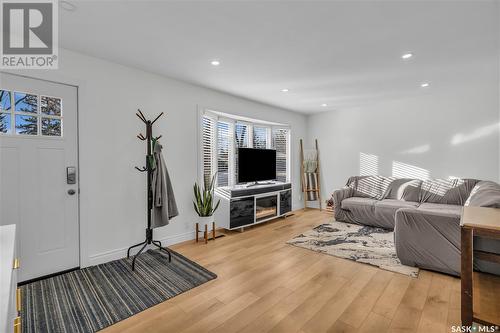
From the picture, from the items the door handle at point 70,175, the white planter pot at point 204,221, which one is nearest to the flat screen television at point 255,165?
the white planter pot at point 204,221

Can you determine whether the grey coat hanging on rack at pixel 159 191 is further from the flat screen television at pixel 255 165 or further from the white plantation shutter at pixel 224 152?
the flat screen television at pixel 255 165

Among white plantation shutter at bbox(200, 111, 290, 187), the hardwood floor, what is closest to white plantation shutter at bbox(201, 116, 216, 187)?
white plantation shutter at bbox(200, 111, 290, 187)

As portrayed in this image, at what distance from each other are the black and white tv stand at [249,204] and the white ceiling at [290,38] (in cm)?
187

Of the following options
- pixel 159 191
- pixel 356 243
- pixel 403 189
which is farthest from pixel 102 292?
pixel 403 189

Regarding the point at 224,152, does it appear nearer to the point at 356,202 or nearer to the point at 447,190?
the point at 356,202

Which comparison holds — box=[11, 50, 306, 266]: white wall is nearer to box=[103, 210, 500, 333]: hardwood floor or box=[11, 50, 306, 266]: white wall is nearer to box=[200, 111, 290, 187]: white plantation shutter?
box=[200, 111, 290, 187]: white plantation shutter

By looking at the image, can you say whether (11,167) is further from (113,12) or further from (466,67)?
(466,67)

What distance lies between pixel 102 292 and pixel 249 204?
101 inches

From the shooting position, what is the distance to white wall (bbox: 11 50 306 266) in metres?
2.79

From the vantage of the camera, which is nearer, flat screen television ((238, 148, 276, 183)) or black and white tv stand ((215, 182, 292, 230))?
black and white tv stand ((215, 182, 292, 230))

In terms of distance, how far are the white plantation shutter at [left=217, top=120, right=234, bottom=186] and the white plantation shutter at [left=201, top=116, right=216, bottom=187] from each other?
129 millimetres

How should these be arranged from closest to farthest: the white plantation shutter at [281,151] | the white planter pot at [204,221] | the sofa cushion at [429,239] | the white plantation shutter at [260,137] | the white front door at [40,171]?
the white front door at [40,171] < the sofa cushion at [429,239] < the white planter pot at [204,221] < the white plantation shutter at [260,137] < the white plantation shutter at [281,151]

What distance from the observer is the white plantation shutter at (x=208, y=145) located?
4199 millimetres

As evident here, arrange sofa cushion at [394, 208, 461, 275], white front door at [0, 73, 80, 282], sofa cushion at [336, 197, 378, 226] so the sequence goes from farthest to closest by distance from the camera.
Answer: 1. sofa cushion at [336, 197, 378, 226]
2. sofa cushion at [394, 208, 461, 275]
3. white front door at [0, 73, 80, 282]
